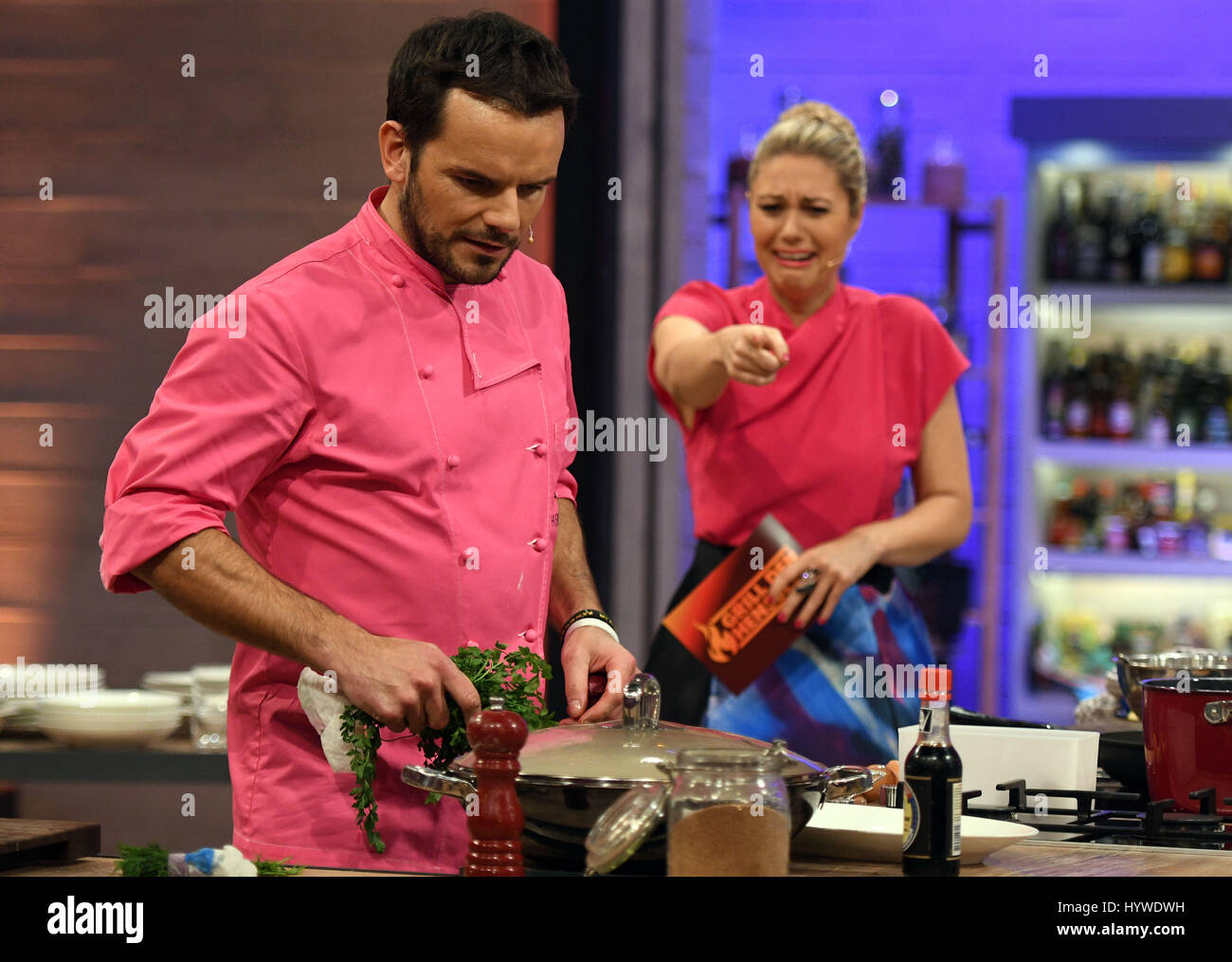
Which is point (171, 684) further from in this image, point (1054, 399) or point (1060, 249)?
point (1060, 249)

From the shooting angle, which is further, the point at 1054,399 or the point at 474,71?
the point at 1054,399

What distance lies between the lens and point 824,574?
2.64 metres

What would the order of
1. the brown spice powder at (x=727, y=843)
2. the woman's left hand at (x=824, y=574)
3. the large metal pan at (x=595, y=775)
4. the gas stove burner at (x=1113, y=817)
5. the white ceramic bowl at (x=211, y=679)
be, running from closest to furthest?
the brown spice powder at (x=727, y=843), the large metal pan at (x=595, y=775), the gas stove burner at (x=1113, y=817), the woman's left hand at (x=824, y=574), the white ceramic bowl at (x=211, y=679)

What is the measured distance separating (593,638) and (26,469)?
2255mm

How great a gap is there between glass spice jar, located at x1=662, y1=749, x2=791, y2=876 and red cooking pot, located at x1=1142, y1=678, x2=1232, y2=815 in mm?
797

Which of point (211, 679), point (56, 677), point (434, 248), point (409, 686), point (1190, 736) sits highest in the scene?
point (434, 248)

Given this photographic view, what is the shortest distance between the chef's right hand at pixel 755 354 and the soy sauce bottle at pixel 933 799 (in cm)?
104

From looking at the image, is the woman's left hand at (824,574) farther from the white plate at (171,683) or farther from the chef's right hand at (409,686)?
the white plate at (171,683)

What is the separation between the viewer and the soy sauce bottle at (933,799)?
4.51 feet

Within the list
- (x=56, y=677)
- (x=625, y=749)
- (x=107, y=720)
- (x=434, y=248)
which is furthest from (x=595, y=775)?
(x=56, y=677)

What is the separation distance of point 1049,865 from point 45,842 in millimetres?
951

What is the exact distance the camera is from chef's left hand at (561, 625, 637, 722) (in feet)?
5.76

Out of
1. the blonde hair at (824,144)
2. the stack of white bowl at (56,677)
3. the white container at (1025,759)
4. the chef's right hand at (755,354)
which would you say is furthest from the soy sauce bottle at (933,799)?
the stack of white bowl at (56,677)

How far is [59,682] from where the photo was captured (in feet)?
11.8
